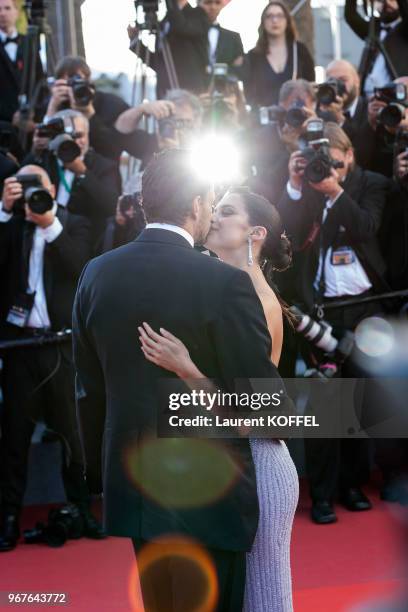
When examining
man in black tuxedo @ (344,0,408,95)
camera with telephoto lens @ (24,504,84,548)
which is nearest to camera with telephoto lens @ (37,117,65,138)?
camera with telephoto lens @ (24,504,84,548)

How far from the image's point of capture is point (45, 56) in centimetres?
659

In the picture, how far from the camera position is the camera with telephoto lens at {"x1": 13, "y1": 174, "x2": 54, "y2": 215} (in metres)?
4.82

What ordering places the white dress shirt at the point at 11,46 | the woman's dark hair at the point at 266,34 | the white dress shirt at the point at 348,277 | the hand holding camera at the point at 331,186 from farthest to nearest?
the white dress shirt at the point at 11,46
the woman's dark hair at the point at 266,34
the white dress shirt at the point at 348,277
the hand holding camera at the point at 331,186

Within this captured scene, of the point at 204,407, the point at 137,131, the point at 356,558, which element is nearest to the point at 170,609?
the point at 204,407

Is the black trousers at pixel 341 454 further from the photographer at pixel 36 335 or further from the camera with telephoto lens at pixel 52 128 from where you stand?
the camera with telephoto lens at pixel 52 128

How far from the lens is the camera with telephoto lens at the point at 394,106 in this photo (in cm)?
534

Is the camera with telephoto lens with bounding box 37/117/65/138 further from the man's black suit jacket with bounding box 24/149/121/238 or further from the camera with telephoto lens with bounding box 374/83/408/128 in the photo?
the camera with telephoto lens with bounding box 374/83/408/128

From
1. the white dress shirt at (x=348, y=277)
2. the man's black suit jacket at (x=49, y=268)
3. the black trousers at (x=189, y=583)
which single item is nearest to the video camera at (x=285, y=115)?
the white dress shirt at (x=348, y=277)

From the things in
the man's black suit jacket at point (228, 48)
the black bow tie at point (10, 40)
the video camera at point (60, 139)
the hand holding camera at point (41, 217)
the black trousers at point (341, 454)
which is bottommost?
the black trousers at point (341, 454)

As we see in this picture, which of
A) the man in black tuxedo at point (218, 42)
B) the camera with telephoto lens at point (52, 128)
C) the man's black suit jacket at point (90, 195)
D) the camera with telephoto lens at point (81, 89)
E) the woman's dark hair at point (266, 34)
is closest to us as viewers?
the camera with telephoto lens at point (52, 128)

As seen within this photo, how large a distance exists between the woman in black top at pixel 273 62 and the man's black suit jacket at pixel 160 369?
417 cm

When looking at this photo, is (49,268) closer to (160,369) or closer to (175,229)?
(175,229)

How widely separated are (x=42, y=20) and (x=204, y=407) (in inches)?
178

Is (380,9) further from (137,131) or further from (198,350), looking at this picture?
(198,350)
